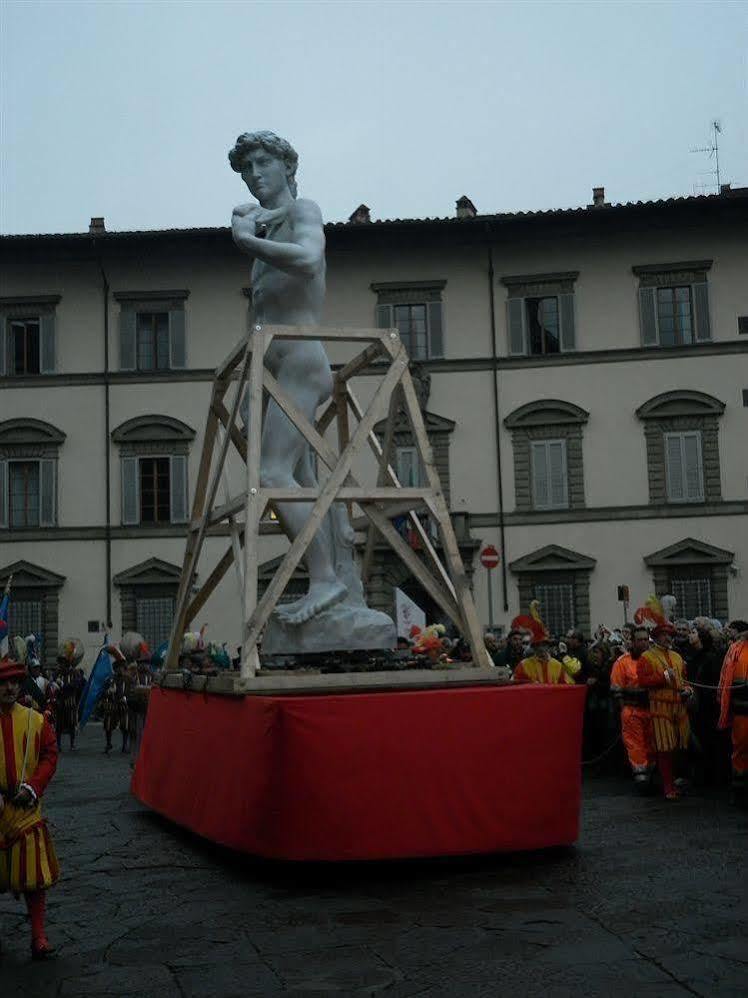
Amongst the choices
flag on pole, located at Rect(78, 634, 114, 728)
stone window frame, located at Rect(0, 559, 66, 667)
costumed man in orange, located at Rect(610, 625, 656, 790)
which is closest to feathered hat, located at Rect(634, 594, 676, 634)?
costumed man in orange, located at Rect(610, 625, 656, 790)

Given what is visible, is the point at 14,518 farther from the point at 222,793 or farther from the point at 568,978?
the point at 568,978

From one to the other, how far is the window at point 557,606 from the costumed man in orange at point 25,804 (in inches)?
1082

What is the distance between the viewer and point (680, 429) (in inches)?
1310

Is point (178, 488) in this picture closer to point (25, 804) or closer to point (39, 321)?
point (39, 321)

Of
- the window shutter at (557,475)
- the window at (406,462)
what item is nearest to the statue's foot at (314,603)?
the window at (406,462)

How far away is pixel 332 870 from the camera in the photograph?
7117mm

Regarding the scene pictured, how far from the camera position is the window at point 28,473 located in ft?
112

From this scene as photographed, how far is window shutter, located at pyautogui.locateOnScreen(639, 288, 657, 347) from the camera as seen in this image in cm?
3359

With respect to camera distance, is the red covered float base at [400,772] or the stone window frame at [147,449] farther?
the stone window frame at [147,449]

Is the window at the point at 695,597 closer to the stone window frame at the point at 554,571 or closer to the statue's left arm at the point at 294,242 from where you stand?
the stone window frame at the point at 554,571

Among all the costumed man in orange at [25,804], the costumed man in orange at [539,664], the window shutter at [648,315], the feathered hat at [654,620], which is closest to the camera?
the costumed man in orange at [25,804]

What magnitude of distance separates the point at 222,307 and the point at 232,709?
27.9 meters

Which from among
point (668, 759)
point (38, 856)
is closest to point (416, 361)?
point (668, 759)

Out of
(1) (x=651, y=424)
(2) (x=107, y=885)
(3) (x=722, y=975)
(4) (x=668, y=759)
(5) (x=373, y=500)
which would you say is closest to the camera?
(3) (x=722, y=975)
